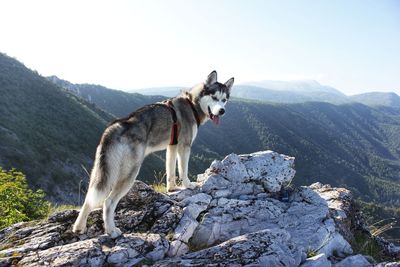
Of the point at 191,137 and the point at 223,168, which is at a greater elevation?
the point at 191,137

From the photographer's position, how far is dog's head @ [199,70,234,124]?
10.0 m

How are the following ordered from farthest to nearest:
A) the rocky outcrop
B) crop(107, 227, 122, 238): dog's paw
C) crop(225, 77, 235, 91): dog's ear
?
crop(225, 77, 235, 91): dog's ear, crop(107, 227, 122, 238): dog's paw, the rocky outcrop

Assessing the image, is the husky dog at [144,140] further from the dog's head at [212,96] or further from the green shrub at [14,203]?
the green shrub at [14,203]

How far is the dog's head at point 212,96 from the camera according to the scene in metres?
10.0

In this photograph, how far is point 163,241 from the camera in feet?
22.6

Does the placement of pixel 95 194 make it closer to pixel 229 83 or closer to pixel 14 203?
pixel 14 203

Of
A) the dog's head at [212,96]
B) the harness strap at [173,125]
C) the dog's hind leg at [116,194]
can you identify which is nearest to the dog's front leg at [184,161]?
the harness strap at [173,125]

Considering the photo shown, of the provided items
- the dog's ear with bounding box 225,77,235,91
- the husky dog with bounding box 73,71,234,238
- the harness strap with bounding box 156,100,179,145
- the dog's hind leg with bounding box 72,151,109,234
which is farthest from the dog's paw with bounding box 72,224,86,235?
the dog's ear with bounding box 225,77,235,91

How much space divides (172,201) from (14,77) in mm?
85508

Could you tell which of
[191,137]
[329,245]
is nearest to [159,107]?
[191,137]

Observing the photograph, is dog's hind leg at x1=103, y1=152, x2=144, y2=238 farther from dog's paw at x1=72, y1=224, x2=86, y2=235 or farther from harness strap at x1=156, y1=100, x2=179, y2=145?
harness strap at x1=156, y1=100, x2=179, y2=145

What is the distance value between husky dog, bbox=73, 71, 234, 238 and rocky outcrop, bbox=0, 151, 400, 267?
673mm

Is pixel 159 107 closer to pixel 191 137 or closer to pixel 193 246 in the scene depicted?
pixel 191 137

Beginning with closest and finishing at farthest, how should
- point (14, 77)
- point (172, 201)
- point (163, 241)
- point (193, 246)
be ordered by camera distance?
point (163, 241) < point (193, 246) < point (172, 201) < point (14, 77)
